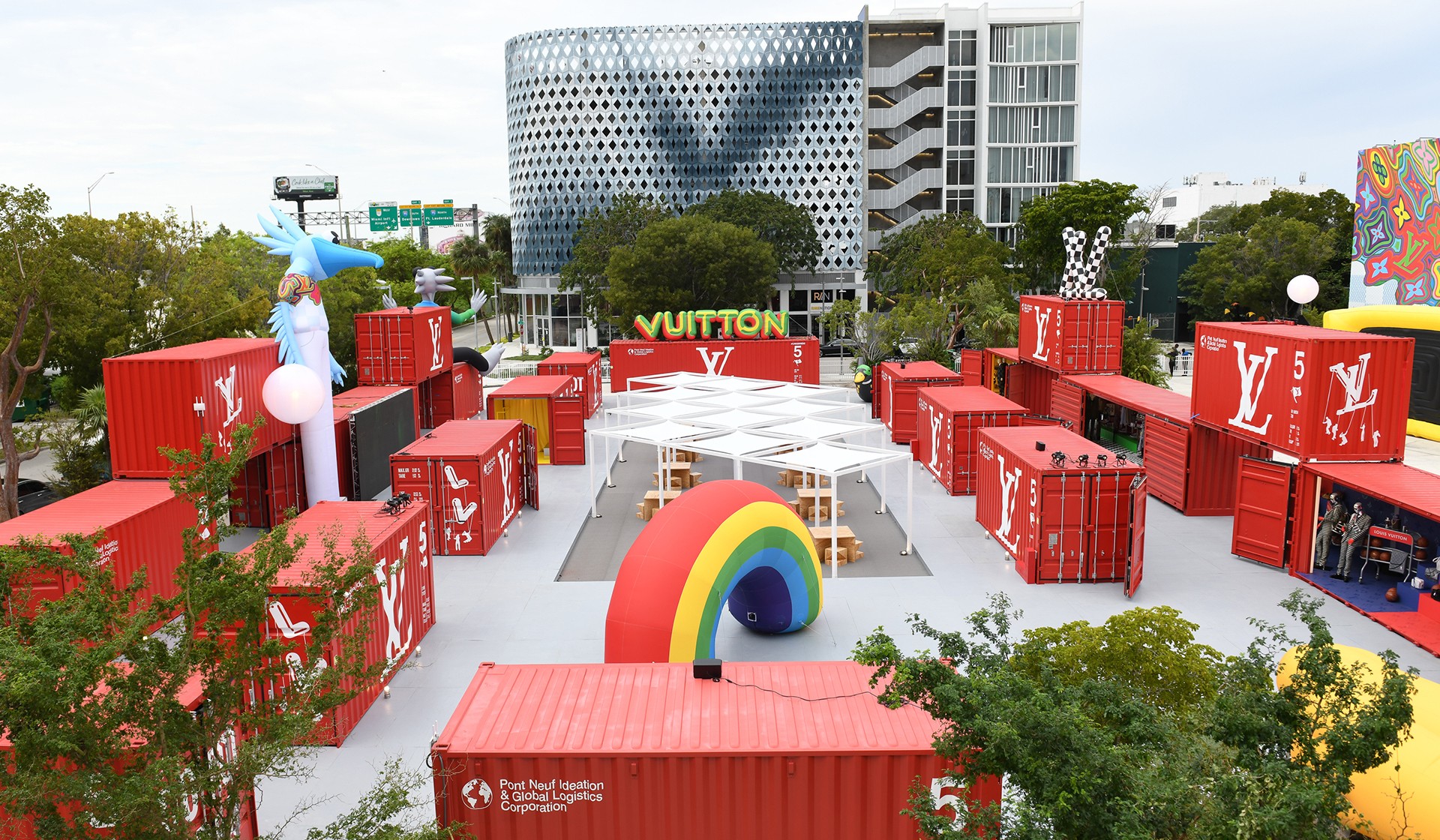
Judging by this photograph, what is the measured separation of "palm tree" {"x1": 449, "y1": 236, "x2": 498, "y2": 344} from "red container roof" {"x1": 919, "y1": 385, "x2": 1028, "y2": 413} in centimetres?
5901

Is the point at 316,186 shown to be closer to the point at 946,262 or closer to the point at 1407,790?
the point at 946,262

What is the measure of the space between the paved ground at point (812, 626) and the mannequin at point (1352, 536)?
894 millimetres

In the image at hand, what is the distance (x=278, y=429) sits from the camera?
23734 mm

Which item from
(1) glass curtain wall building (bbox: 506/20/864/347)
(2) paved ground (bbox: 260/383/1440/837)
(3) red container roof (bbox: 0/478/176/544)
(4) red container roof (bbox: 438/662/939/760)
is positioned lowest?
(2) paved ground (bbox: 260/383/1440/837)

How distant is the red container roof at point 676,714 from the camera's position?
9.92 m

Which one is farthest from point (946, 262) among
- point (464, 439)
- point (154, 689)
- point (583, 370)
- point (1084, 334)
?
point (154, 689)

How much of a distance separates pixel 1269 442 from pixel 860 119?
55.5 metres

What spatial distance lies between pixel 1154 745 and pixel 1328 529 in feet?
49.5

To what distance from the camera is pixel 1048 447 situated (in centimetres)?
2216

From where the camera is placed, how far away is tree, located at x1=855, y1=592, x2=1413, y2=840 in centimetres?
688

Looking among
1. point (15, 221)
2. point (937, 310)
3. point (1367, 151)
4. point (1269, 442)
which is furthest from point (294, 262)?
point (1367, 151)

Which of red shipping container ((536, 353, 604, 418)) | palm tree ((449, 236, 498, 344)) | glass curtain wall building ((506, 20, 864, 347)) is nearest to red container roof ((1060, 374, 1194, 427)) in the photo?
red shipping container ((536, 353, 604, 418))

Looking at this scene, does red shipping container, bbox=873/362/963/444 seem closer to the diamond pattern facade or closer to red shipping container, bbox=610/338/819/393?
red shipping container, bbox=610/338/819/393

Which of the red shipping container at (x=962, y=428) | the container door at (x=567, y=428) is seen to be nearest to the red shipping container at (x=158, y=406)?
the container door at (x=567, y=428)
